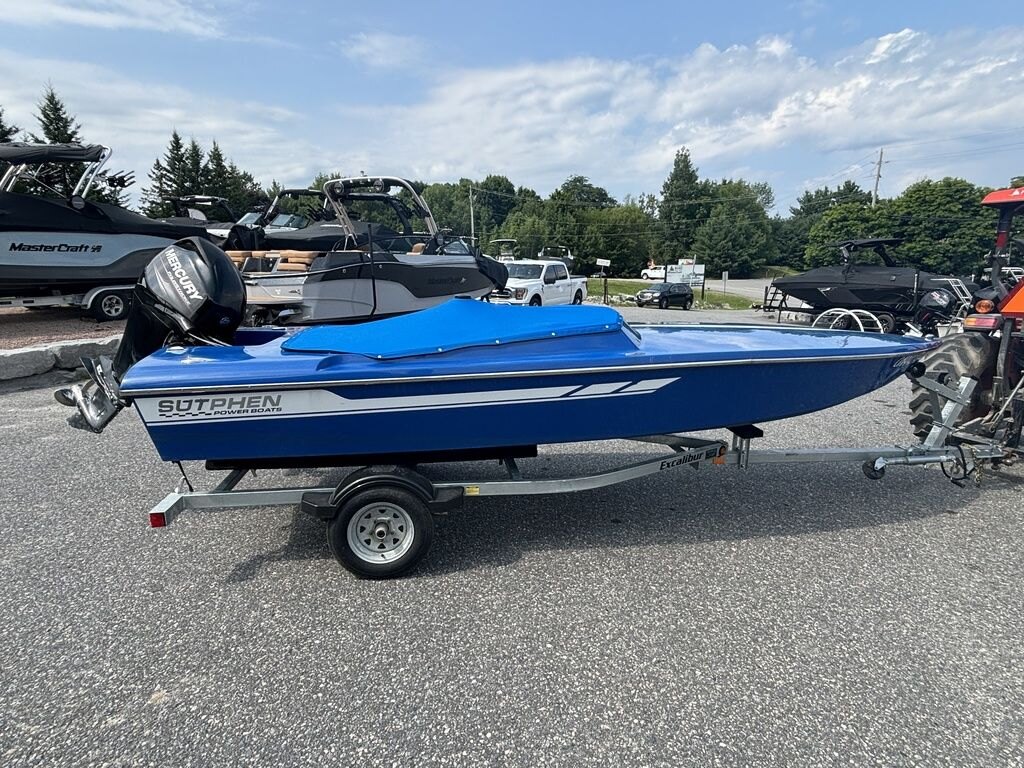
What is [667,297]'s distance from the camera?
2312cm

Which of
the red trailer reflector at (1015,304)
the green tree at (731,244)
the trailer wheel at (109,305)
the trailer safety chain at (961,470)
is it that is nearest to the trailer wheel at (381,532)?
the trailer safety chain at (961,470)

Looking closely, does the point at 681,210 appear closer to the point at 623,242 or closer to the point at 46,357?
the point at 623,242

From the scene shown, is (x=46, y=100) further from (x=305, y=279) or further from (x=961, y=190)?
(x=961, y=190)

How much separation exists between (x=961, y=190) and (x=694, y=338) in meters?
57.8

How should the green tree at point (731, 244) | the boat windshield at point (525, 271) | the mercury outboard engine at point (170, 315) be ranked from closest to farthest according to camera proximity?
the mercury outboard engine at point (170, 315)
the boat windshield at point (525, 271)
the green tree at point (731, 244)

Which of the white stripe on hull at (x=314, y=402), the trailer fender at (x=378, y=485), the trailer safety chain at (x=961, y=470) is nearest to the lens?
the white stripe on hull at (x=314, y=402)

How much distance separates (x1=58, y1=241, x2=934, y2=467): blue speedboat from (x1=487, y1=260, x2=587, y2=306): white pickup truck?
1081 centimetres

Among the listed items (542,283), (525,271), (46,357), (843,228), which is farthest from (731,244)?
(46,357)

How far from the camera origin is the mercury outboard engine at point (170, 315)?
9.53 feet

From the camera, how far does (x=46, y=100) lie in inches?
1109

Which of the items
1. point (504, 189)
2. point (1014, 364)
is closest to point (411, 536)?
point (1014, 364)

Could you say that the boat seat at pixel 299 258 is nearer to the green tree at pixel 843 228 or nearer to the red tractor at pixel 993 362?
the red tractor at pixel 993 362

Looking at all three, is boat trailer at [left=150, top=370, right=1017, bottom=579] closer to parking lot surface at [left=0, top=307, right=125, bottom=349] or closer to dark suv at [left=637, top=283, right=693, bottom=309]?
parking lot surface at [left=0, top=307, right=125, bottom=349]

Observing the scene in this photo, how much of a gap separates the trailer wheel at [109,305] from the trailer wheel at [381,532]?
29.6ft
